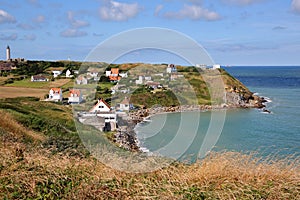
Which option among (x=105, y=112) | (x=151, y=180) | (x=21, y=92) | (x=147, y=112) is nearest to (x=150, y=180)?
(x=151, y=180)

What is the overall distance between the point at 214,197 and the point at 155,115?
1576 inches

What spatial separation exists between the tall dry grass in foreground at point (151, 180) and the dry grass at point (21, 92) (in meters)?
37.4

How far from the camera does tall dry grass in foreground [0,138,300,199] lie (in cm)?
399

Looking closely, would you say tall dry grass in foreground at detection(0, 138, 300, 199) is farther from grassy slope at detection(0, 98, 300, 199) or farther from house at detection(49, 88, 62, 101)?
house at detection(49, 88, 62, 101)

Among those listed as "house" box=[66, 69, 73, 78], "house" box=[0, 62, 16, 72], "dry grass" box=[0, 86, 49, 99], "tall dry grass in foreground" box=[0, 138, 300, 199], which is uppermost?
"house" box=[0, 62, 16, 72]

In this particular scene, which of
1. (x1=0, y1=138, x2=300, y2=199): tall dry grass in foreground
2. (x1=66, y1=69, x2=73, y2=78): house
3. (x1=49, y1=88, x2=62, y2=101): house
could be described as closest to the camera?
(x1=0, y1=138, x2=300, y2=199): tall dry grass in foreground

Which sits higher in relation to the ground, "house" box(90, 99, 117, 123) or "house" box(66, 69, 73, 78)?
"house" box(66, 69, 73, 78)

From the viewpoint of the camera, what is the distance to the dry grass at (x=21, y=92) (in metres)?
40.3

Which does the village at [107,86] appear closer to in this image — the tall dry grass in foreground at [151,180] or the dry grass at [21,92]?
the dry grass at [21,92]

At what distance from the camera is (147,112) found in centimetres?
4322

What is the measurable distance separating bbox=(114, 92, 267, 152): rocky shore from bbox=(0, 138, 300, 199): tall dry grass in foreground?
844cm

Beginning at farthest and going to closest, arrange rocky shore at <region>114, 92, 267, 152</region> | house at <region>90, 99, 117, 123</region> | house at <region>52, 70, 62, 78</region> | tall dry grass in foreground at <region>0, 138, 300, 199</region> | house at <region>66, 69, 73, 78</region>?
1. house at <region>52, 70, 62, 78</region>
2. house at <region>66, 69, 73, 78</region>
3. house at <region>90, 99, 117, 123</region>
4. rocky shore at <region>114, 92, 267, 152</region>
5. tall dry grass in foreground at <region>0, 138, 300, 199</region>

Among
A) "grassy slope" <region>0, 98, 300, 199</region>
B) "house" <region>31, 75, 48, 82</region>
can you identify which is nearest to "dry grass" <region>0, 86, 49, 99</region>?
"house" <region>31, 75, 48, 82</region>

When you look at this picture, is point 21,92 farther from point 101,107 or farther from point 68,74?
point 101,107
